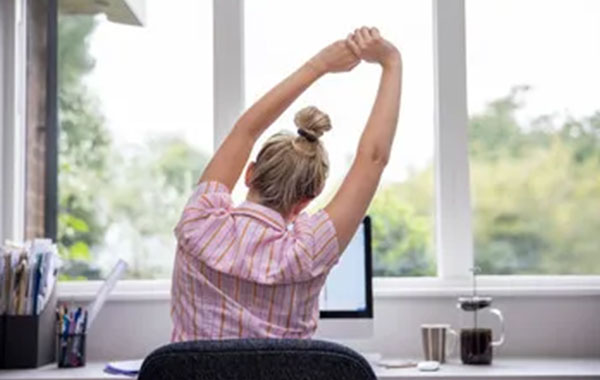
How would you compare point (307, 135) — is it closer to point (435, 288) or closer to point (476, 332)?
point (476, 332)

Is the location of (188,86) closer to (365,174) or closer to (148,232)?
(148,232)

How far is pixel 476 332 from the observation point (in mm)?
3117

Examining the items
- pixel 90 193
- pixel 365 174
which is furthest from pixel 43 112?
pixel 365 174

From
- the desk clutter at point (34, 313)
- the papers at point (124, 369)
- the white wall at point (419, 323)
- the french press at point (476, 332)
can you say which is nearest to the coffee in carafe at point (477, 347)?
the french press at point (476, 332)

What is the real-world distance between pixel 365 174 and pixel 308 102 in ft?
6.92

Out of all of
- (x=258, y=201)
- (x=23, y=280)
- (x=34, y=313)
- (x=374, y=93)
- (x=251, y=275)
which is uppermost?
(x=374, y=93)

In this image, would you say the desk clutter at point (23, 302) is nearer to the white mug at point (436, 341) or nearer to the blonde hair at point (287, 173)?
the white mug at point (436, 341)

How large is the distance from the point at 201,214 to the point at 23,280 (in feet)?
5.95

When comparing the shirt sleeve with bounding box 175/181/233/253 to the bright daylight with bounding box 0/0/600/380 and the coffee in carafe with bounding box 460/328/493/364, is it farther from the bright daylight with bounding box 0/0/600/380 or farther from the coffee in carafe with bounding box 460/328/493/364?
the coffee in carafe with bounding box 460/328/493/364

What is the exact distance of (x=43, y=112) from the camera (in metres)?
3.67

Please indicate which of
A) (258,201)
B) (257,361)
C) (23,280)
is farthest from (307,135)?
(23,280)

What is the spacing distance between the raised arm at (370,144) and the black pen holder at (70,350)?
1856mm

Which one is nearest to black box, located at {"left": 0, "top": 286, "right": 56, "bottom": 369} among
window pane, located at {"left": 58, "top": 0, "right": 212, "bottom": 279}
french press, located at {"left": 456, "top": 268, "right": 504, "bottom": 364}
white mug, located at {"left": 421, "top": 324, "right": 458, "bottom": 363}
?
window pane, located at {"left": 58, "top": 0, "right": 212, "bottom": 279}

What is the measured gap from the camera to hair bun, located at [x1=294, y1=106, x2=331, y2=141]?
5.27 feet
